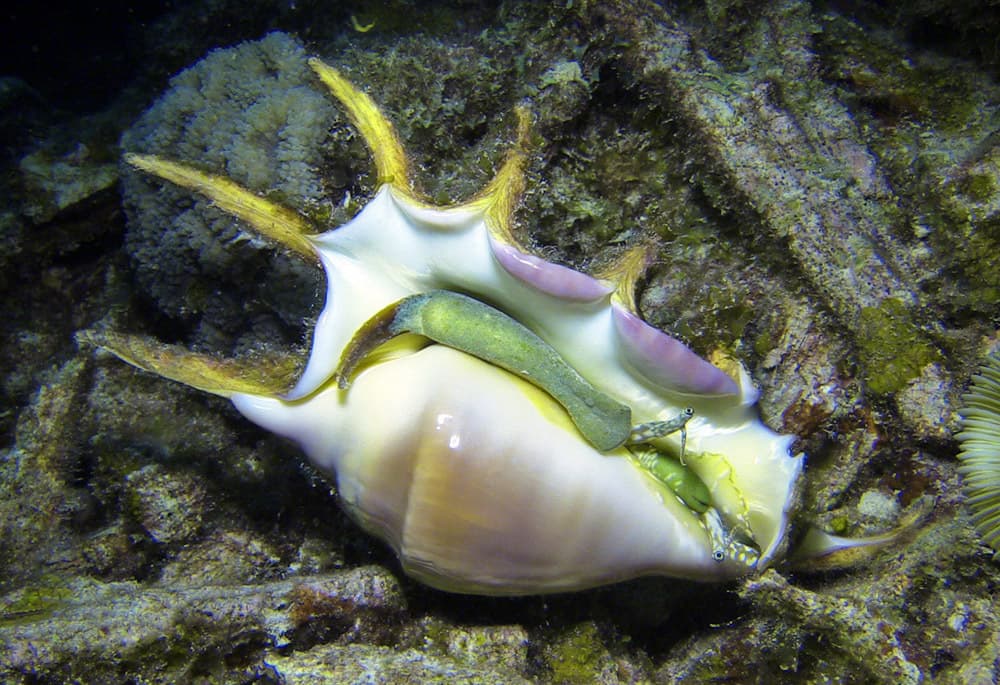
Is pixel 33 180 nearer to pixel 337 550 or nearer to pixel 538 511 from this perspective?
pixel 337 550

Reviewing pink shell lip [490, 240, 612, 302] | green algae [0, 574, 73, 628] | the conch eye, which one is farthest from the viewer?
green algae [0, 574, 73, 628]

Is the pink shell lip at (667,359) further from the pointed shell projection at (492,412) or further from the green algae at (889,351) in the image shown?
the green algae at (889,351)

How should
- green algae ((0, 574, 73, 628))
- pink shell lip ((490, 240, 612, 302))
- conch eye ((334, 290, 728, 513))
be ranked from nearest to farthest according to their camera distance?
pink shell lip ((490, 240, 612, 302)) → conch eye ((334, 290, 728, 513)) → green algae ((0, 574, 73, 628))

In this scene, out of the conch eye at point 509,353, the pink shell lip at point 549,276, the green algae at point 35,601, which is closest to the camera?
the pink shell lip at point 549,276

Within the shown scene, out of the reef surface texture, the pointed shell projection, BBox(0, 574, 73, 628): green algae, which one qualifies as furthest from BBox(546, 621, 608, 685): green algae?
BBox(0, 574, 73, 628): green algae

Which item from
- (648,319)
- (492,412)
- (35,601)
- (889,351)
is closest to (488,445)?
(492,412)

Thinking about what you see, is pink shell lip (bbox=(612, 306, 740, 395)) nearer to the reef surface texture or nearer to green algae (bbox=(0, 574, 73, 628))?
the reef surface texture

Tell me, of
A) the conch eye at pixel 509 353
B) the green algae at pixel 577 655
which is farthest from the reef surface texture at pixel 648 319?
the conch eye at pixel 509 353

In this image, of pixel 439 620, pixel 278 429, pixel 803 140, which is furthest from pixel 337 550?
pixel 803 140
